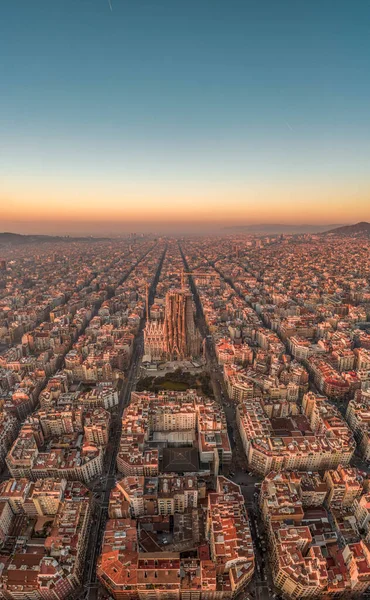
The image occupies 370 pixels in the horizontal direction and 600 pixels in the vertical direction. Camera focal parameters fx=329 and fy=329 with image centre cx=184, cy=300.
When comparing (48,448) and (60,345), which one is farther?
(60,345)

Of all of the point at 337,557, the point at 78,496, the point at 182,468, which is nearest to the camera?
the point at 337,557

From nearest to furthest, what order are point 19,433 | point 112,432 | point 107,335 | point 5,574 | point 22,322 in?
point 5,574, point 19,433, point 112,432, point 107,335, point 22,322

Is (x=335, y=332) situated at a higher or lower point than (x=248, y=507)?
higher

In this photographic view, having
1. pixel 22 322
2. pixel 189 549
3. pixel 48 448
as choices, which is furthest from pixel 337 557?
pixel 22 322

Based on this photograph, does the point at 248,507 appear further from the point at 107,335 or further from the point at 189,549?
the point at 107,335

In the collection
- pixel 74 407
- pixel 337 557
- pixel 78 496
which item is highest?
pixel 74 407

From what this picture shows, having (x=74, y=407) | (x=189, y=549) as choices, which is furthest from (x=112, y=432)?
(x=189, y=549)

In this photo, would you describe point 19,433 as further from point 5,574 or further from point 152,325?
point 152,325
